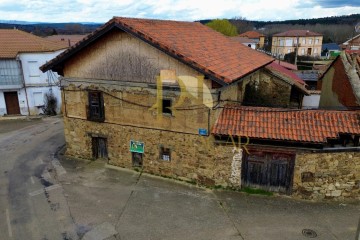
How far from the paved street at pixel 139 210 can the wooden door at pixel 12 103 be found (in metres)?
12.0

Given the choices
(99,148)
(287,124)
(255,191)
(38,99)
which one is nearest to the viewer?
(287,124)

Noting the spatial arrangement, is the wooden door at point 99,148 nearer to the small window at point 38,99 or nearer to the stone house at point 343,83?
the stone house at point 343,83

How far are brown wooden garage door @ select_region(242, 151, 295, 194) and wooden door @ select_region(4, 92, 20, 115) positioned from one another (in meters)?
20.5

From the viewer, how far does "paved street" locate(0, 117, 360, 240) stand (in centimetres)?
1046

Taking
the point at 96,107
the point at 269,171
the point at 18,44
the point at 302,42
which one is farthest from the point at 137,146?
the point at 302,42

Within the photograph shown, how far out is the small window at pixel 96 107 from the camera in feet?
48.3

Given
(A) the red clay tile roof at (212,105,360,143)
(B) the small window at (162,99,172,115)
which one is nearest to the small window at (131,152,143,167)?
(B) the small window at (162,99,172,115)

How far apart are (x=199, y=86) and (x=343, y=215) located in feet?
23.2

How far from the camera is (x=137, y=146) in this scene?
1432 cm

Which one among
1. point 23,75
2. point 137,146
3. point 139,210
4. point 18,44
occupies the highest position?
point 18,44

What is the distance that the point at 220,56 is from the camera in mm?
14281

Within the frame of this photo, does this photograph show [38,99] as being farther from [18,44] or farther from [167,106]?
[167,106]

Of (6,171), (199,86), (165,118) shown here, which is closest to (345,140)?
(199,86)

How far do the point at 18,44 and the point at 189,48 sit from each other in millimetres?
17702
